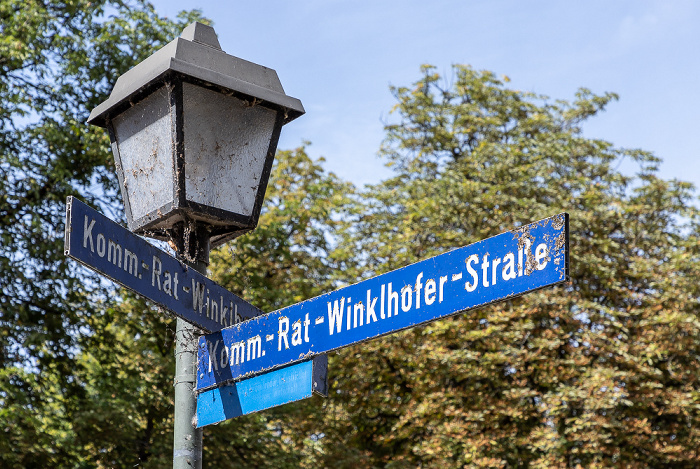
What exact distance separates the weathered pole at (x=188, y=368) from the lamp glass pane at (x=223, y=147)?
157mm

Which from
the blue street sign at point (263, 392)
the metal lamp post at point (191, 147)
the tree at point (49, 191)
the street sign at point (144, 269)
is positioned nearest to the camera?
the street sign at point (144, 269)

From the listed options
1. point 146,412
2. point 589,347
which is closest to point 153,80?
point 146,412

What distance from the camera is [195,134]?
3.52 metres

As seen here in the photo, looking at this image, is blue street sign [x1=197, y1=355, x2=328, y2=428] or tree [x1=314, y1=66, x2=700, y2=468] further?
tree [x1=314, y1=66, x2=700, y2=468]

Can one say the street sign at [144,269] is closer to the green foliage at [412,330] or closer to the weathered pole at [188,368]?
the weathered pole at [188,368]

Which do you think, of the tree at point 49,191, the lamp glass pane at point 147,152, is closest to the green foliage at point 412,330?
the tree at point 49,191

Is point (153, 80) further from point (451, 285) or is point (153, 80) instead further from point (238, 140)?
point (451, 285)

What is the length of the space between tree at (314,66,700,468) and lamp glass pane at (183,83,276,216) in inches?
485

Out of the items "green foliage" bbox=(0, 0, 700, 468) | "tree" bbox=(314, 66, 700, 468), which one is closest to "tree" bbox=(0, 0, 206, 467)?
"green foliage" bbox=(0, 0, 700, 468)

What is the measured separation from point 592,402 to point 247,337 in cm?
1243

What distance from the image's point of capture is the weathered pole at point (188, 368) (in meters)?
3.36

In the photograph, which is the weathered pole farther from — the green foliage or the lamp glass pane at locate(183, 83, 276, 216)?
the green foliage

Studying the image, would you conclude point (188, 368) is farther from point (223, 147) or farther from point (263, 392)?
point (223, 147)

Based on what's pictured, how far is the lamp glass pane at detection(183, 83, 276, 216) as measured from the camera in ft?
11.5
